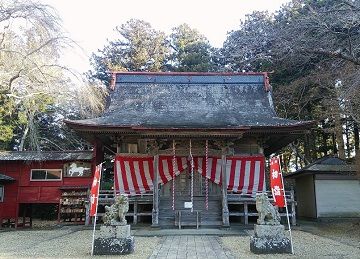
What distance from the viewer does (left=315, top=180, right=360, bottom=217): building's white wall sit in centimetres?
1559

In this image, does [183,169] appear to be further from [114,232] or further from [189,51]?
[189,51]

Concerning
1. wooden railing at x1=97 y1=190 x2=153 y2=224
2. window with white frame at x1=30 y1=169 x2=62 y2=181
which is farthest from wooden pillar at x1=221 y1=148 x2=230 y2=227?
window with white frame at x1=30 y1=169 x2=62 y2=181

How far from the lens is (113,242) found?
26.6 ft

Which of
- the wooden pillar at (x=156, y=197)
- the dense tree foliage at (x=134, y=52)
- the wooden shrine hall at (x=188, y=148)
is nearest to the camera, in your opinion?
the wooden pillar at (x=156, y=197)

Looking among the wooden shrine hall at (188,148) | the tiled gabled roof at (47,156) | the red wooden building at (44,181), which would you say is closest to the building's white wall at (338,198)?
the wooden shrine hall at (188,148)

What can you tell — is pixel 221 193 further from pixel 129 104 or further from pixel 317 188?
pixel 129 104

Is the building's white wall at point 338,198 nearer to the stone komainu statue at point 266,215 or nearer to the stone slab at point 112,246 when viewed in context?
the stone komainu statue at point 266,215

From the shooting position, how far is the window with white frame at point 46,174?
16558mm

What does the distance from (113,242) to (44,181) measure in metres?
9.69

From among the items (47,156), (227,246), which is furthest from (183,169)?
(47,156)

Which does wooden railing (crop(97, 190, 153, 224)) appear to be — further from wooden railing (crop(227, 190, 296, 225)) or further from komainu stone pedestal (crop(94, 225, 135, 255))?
komainu stone pedestal (crop(94, 225, 135, 255))

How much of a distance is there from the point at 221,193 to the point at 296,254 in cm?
668

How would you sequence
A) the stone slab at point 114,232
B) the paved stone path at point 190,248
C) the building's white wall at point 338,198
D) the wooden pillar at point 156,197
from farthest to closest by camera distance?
the building's white wall at point 338,198
the wooden pillar at point 156,197
the stone slab at point 114,232
the paved stone path at point 190,248

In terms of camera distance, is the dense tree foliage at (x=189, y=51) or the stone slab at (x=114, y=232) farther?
the dense tree foliage at (x=189, y=51)
